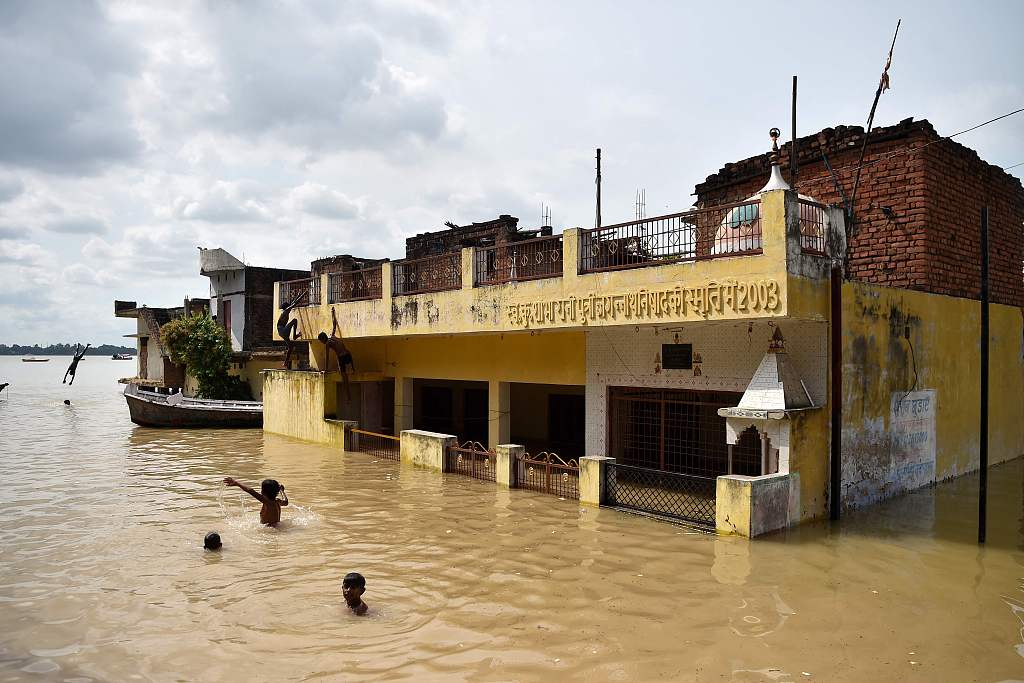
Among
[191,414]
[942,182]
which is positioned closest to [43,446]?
[191,414]

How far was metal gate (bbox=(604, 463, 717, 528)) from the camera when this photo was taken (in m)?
12.2

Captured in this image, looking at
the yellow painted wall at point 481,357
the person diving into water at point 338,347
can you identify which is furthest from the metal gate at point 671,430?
the person diving into water at point 338,347

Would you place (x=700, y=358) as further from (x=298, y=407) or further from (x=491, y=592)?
(x=298, y=407)

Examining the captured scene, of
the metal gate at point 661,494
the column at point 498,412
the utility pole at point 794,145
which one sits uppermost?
the utility pole at point 794,145

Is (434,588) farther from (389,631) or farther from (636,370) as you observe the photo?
(636,370)

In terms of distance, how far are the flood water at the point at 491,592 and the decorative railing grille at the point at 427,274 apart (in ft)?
18.4

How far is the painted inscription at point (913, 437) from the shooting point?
13.9 m

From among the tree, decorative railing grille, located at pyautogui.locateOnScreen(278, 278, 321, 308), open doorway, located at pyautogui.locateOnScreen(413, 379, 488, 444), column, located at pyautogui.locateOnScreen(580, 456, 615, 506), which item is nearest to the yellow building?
column, located at pyautogui.locateOnScreen(580, 456, 615, 506)

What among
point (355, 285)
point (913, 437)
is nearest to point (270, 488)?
point (355, 285)

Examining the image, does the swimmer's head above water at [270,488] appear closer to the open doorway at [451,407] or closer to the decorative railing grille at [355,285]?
the decorative railing grille at [355,285]

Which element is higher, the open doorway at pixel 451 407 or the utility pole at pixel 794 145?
the utility pole at pixel 794 145

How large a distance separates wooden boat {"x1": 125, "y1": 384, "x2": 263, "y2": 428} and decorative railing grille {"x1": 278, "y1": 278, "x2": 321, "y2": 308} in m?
5.43

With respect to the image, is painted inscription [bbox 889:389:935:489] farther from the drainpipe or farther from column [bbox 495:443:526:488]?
column [bbox 495:443:526:488]

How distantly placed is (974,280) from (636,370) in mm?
8921
